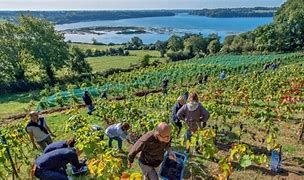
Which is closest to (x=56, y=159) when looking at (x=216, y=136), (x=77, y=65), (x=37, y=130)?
(x=37, y=130)

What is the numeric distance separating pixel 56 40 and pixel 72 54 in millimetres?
3625

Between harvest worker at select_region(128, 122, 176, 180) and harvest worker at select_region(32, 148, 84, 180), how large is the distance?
1238mm

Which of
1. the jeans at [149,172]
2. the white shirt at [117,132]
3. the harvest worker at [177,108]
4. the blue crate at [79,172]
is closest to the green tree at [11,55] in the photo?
the white shirt at [117,132]

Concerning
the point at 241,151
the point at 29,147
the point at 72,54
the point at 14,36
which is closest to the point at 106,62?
the point at 72,54

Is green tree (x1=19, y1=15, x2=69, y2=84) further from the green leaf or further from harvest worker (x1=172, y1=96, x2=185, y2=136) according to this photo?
the green leaf

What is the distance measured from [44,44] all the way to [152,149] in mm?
41939

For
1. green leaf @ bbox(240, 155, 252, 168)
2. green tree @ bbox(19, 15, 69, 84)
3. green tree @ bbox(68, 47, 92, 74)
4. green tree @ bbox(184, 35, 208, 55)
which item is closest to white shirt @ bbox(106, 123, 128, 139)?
green leaf @ bbox(240, 155, 252, 168)

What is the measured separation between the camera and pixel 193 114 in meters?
10.2

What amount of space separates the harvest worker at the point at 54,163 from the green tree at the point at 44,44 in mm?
40444

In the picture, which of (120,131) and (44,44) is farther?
(44,44)

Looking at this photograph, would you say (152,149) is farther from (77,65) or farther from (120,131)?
(77,65)

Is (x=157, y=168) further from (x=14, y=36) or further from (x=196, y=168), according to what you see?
(x=14, y=36)

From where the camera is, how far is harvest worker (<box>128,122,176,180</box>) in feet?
22.0

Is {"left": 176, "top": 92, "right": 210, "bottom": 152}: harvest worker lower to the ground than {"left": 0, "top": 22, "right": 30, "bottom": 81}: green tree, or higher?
higher
